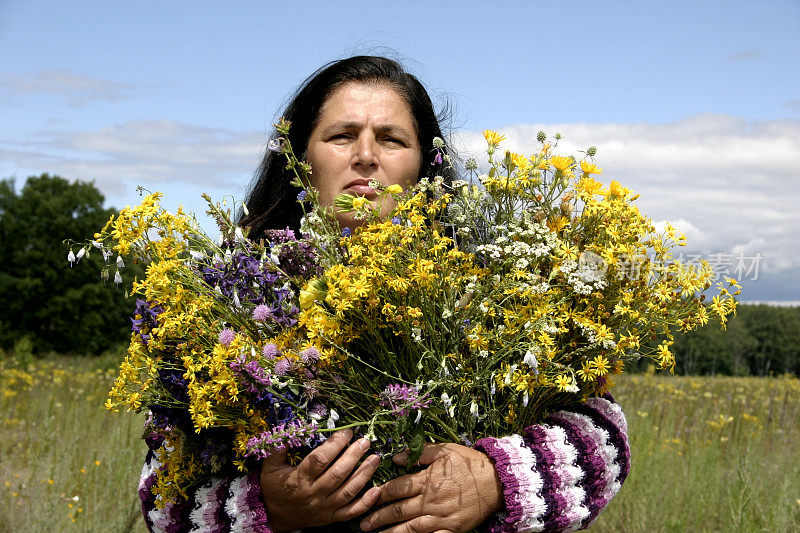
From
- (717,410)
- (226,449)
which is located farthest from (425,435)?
(717,410)

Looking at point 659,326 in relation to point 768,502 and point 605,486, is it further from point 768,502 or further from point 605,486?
point 768,502

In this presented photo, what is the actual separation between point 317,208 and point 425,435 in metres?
0.60

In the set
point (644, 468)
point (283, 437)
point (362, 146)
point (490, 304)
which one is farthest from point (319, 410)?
point (644, 468)

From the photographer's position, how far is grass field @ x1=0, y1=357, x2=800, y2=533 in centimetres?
373

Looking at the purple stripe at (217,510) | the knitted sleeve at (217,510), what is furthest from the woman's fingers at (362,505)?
the purple stripe at (217,510)

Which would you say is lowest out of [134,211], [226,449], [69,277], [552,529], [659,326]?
[69,277]

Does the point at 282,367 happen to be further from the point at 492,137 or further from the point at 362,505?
the point at 492,137

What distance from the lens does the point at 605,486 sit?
5.61ft

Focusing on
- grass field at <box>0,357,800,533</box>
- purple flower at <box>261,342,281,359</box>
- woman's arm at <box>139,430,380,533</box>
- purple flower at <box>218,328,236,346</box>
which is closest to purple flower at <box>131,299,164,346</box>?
purple flower at <box>218,328,236,346</box>

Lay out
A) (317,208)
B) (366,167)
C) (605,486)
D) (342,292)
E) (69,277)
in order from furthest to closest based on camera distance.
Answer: (69,277), (366,167), (605,486), (317,208), (342,292)

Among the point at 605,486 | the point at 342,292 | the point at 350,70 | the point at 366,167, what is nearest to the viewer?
the point at 342,292

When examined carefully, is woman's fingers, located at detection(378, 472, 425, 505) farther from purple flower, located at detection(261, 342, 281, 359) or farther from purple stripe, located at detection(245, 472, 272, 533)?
purple flower, located at detection(261, 342, 281, 359)

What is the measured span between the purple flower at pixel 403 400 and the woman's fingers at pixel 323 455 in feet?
0.57

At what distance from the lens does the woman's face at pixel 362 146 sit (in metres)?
2.04
